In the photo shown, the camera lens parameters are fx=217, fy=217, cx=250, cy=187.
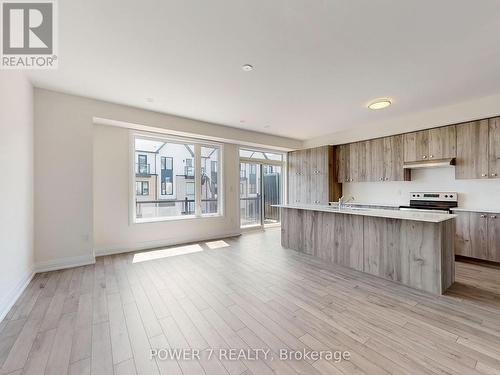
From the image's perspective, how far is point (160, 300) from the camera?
2.44m

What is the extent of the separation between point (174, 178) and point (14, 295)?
10.1 feet

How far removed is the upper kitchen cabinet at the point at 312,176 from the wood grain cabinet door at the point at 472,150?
2.46 metres

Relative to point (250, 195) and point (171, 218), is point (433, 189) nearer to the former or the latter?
point (250, 195)

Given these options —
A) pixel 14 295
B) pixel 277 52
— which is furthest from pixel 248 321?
pixel 277 52

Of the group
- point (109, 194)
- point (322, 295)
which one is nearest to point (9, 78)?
point (109, 194)

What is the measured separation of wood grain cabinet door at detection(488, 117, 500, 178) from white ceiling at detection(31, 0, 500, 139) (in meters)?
0.54

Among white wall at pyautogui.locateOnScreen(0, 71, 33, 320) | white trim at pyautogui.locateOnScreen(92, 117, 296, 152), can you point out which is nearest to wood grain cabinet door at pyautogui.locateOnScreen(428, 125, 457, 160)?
white trim at pyautogui.locateOnScreen(92, 117, 296, 152)

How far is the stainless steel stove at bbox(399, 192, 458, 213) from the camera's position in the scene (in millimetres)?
4114

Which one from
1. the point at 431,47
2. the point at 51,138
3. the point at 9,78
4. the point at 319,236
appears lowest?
the point at 319,236

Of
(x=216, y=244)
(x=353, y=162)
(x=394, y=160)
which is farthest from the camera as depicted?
(x=353, y=162)

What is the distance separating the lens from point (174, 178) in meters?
5.01

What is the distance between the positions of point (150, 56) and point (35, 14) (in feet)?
3.12

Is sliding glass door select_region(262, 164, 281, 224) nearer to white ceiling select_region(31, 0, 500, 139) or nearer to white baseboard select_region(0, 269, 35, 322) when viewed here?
white ceiling select_region(31, 0, 500, 139)

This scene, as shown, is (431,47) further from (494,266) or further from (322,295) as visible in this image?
(494,266)
